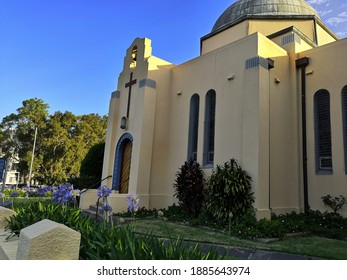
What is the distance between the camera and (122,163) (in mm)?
14039

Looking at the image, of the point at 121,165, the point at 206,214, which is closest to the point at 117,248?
the point at 206,214

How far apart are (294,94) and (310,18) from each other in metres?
5.30

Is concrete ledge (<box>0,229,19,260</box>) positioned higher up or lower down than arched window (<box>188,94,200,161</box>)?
lower down

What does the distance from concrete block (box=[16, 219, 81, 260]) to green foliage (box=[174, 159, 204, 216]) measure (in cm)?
682

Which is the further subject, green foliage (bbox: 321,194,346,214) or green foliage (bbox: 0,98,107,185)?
green foliage (bbox: 0,98,107,185)

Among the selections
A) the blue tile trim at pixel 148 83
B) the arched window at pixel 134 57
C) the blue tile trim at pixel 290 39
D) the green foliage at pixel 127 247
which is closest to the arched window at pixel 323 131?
the blue tile trim at pixel 290 39

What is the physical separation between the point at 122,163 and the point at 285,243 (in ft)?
28.9

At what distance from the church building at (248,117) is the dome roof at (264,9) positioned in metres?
0.81

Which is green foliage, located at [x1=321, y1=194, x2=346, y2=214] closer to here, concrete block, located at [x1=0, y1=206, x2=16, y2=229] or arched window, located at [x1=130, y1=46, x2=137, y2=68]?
concrete block, located at [x1=0, y1=206, x2=16, y2=229]

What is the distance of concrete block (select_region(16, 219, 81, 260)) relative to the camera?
338 cm

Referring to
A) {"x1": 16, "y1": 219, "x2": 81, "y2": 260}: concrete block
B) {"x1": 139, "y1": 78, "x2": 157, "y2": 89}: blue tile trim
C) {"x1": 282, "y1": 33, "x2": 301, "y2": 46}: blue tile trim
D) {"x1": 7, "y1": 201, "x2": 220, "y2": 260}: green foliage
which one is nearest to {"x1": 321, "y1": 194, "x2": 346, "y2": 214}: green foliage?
{"x1": 282, "y1": 33, "x2": 301, "y2": 46}: blue tile trim

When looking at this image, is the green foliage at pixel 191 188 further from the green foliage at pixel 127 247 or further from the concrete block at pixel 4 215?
the concrete block at pixel 4 215

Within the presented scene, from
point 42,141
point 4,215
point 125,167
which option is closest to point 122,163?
point 125,167

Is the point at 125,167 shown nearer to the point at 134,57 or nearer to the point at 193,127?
the point at 193,127
